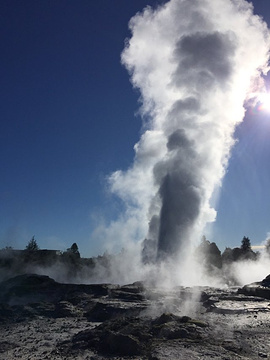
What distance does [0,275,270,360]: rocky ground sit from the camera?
17.3 meters

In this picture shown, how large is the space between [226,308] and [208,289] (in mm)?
9824

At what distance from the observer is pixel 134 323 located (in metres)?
21.4

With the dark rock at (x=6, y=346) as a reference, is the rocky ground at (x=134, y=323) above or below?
above

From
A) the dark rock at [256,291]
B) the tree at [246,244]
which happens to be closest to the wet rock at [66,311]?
the dark rock at [256,291]

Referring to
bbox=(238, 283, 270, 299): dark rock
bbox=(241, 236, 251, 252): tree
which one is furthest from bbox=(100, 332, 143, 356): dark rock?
bbox=(241, 236, 251, 252): tree

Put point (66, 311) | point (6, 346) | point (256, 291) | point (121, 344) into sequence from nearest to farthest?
point (121, 344) < point (6, 346) < point (66, 311) < point (256, 291)

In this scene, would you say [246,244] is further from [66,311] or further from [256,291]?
[66,311]

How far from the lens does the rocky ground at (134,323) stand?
1731cm

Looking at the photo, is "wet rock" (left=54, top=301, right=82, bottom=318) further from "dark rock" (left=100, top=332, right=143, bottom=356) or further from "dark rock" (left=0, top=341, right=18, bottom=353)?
"dark rock" (left=100, top=332, right=143, bottom=356)

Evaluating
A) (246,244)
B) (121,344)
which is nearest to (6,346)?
(121,344)

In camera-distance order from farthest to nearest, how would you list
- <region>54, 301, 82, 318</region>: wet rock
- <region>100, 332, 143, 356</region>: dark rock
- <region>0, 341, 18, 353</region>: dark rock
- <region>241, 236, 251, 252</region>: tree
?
1. <region>241, 236, 251, 252</region>: tree
2. <region>54, 301, 82, 318</region>: wet rock
3. <region>0, 341, 18, 353</region>: dark rock
4. <region>100, 332, 143, 356</region>: dark rock

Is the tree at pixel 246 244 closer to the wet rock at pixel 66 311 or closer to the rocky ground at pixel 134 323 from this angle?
the rocky ground at pixel 134 323

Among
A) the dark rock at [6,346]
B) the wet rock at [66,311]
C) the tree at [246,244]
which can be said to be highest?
the tree at [246,244]

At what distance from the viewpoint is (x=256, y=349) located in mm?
17062
